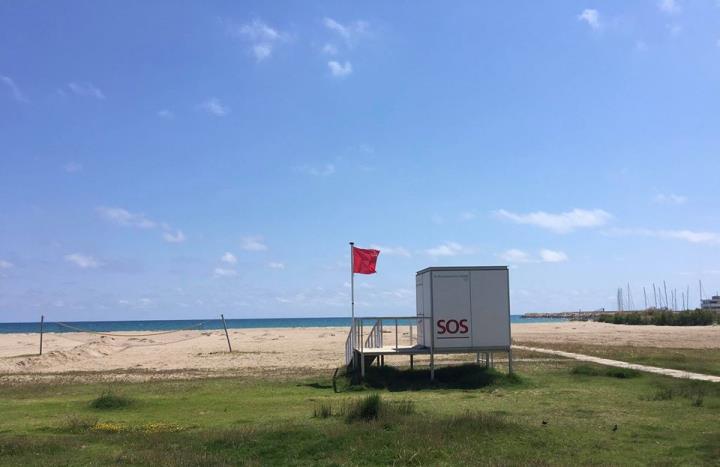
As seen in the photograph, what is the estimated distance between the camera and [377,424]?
40.6ft

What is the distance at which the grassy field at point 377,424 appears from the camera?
10250 mm

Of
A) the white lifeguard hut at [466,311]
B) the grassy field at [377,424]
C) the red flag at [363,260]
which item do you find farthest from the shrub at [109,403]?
the red flag at [363,260]

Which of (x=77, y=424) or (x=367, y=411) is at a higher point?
(x=367, y=411)

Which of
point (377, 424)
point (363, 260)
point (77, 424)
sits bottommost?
point (77, 424)

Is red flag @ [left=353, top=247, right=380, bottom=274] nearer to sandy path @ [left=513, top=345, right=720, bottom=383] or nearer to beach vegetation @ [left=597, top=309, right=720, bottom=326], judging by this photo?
sandy path @ [left=513, top=345, right=720, bottom=383]

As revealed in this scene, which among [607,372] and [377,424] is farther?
[607,372]

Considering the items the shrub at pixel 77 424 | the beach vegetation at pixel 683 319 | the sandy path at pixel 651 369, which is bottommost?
the shrub at pixel 77 424

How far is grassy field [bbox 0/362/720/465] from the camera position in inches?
404

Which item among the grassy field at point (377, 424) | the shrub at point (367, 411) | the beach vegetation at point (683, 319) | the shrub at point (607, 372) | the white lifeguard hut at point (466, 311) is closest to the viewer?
the grassy field at point (377, 424)

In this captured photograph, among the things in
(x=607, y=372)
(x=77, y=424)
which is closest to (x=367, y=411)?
(x=77, y=424)

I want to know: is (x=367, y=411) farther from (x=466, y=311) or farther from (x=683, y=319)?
(x=683, y=319)

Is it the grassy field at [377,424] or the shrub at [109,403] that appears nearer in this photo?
the grassy field at [377,424]

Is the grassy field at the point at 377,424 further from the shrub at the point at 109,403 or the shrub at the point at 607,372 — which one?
the shrub at the point at 607,372

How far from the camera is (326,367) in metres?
29.7
